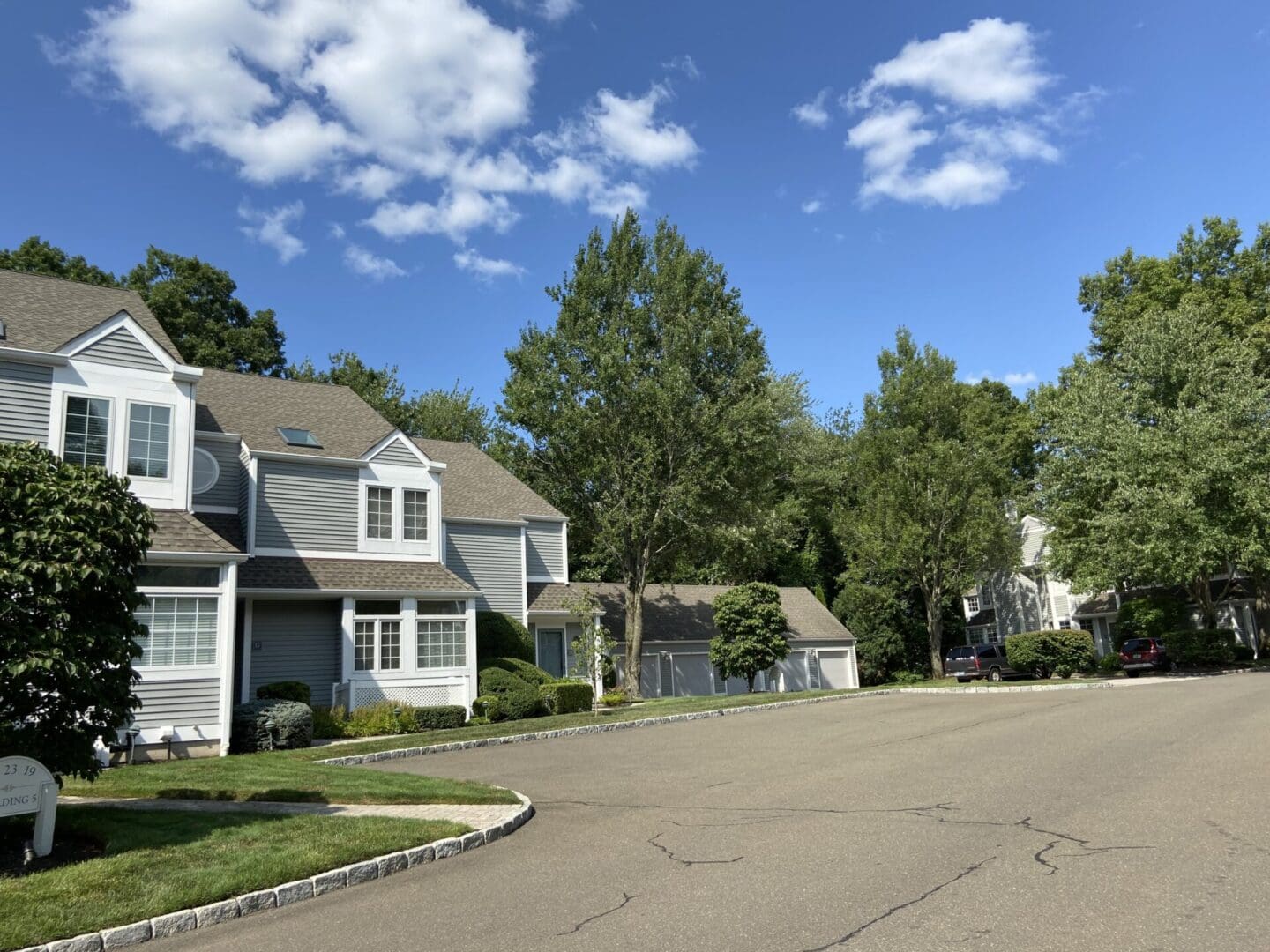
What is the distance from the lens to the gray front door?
30.0 meters

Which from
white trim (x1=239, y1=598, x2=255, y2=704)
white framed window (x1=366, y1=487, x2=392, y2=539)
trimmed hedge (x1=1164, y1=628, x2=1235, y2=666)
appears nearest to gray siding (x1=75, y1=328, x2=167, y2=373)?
white trim (x1=239, y1=598, x2=255, y2=704)

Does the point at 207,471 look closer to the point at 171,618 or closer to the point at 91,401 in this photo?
the point at 91,401

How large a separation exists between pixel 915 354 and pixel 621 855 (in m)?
44.0

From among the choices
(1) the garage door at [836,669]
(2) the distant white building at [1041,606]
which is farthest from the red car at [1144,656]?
(1) the garage door at [836,669]

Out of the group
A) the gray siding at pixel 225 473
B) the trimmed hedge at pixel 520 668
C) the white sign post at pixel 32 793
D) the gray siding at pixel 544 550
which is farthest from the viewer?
the gray siding at pixel 544 550

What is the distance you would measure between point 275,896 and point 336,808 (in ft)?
11.2

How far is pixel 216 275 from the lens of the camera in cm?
5066

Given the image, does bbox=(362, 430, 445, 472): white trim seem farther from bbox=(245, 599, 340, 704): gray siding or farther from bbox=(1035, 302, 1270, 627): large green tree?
bbox=(1035, 302, 1270, 627): large green tree

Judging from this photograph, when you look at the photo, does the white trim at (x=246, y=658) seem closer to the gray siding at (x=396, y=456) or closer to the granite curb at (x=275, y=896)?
the gray siding at (x=396, y=456)

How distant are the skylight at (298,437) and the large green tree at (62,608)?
15352 millimetres

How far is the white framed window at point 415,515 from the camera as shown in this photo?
2491 centimetres

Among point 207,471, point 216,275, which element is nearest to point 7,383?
point 207,471

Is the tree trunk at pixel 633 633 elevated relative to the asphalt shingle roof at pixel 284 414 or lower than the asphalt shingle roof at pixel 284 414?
lower

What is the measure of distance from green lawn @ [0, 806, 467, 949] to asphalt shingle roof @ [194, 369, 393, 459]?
14692 millimetres
